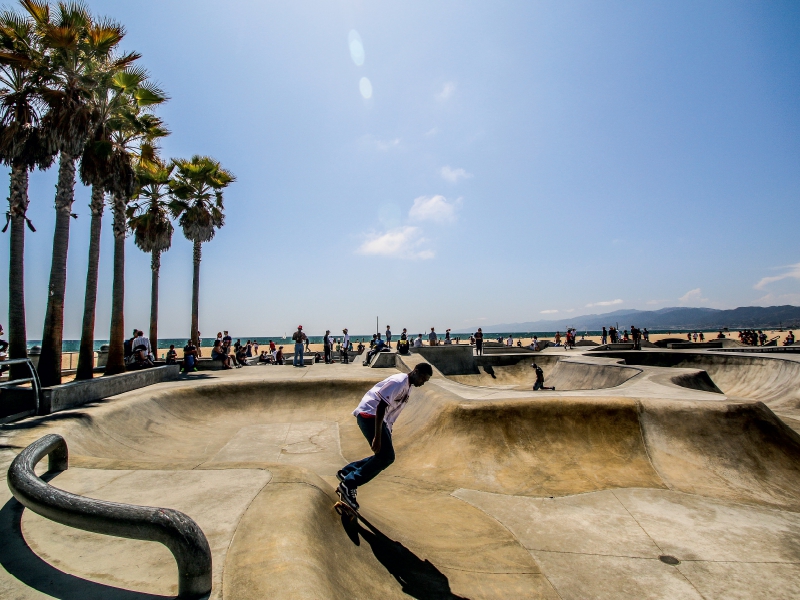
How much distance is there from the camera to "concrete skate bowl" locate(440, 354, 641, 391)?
605 inches

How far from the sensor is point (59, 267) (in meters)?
11.4

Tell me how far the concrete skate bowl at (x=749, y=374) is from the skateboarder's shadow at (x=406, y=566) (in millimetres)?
10581

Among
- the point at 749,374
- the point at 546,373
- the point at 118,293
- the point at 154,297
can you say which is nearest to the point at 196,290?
the point at 154,297

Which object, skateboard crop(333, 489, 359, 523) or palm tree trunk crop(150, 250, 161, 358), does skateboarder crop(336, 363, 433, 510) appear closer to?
skateboard crop(333, 489, 359, 523)

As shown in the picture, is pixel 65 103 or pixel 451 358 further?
pixel 451 358

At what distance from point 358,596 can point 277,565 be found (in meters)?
0.77

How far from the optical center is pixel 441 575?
12.5 feet

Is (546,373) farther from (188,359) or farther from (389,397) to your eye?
(389,397)

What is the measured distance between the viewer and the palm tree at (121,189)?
12.9 meters

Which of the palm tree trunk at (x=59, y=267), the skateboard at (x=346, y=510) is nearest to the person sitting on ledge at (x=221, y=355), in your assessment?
the palm tree trunk at (x=59, y=267)

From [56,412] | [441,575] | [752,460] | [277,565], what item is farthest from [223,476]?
[752,460]

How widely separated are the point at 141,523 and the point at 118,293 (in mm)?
14690

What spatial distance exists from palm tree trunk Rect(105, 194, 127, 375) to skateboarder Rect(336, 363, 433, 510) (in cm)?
1221

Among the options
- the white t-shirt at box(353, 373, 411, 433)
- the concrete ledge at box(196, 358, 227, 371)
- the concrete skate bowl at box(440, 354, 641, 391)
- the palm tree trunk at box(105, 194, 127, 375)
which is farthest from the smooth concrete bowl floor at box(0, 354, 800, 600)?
the concrete ledge at box(196, 358, 227, 371)
